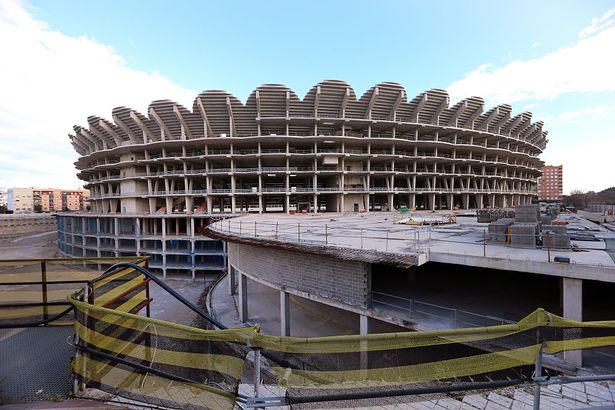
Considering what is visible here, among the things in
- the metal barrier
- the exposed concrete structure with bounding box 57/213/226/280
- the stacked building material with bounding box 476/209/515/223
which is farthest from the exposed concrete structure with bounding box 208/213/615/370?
the exposed concrete structure with bounding box 57/213/226/280

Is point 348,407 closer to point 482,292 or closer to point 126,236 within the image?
point 482,292

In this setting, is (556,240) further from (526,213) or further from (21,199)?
(21,199)

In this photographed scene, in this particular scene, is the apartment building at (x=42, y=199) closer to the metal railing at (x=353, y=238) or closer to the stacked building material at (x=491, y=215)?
the metal railing at (x=353, y=238)

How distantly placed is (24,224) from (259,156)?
86.9 meters

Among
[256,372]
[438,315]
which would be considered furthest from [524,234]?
[256,372]

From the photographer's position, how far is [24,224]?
7694 cm

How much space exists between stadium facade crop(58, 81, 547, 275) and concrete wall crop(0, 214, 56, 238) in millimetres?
44507

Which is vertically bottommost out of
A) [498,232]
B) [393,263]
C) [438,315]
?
[438,315]

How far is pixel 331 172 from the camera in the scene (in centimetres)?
3725

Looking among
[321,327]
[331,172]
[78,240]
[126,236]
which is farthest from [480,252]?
[78,240]

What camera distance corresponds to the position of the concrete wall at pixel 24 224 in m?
71.8

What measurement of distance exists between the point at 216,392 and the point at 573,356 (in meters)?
9.06

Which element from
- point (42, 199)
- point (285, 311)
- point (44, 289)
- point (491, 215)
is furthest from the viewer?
point (42, 199)

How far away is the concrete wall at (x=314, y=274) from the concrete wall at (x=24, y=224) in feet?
316
